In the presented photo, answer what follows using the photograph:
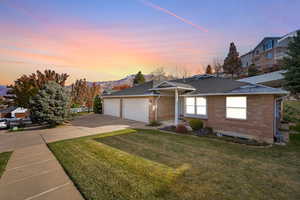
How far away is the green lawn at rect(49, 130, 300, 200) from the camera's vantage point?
2.97 m

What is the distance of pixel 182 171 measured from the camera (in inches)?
156

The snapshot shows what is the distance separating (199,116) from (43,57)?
1698 cm

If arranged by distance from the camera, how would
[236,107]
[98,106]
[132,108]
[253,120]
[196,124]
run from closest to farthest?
1. [253,120]
2. [236,107]
3. [196,124]
4. [132,108]
5. [98,106]

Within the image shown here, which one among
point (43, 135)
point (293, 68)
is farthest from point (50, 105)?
point (293, 68)

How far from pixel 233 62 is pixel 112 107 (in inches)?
1385

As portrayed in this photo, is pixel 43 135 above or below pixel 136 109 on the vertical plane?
below

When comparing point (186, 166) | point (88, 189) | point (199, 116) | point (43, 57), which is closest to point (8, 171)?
point (88, 189)

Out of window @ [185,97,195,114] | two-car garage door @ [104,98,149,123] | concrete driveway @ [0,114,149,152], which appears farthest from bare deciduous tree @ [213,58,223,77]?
concrete driveway @ [0,114,149,152]

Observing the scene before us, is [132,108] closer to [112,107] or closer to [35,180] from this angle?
[112,107]

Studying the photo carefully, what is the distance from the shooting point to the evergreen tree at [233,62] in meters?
35.0

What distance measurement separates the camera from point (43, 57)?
13.6 meters

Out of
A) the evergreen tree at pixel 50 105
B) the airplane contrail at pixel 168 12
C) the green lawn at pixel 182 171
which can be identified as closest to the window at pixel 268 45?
the airplane contrail at pixel 168 12

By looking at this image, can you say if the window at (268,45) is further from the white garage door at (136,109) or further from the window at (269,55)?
the white garage door at (136,109)

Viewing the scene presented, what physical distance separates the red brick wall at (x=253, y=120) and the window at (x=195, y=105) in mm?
1183
